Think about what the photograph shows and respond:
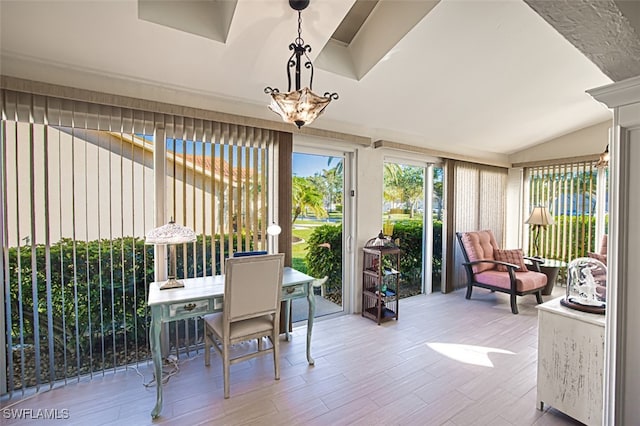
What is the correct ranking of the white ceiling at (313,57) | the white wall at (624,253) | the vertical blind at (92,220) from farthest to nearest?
1. the vertical blind at (92,220)
2. the white ceiling at (313,57)
3. the white wall at (624,253)

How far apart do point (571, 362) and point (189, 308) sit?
2.59 m

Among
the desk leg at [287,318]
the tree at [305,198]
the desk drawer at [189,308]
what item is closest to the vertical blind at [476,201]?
the tree at [305,198]

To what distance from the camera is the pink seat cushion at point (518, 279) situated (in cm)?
380

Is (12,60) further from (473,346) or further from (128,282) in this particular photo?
(473,346)

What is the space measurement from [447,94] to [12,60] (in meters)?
3.72

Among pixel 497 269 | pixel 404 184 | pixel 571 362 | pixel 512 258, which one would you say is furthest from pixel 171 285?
pixel 512 258

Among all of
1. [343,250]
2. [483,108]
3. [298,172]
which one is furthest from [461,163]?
[298,172]

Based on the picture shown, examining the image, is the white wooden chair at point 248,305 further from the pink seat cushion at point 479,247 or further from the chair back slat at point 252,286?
the pink seat cushion at point 479,247

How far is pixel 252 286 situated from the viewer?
7.18 feet

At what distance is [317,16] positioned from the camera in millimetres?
1985

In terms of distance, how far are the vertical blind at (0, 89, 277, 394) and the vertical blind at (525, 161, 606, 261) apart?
533 cm

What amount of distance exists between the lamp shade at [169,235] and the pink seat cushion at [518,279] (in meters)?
3.92

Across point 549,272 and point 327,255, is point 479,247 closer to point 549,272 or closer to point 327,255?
point 549,272

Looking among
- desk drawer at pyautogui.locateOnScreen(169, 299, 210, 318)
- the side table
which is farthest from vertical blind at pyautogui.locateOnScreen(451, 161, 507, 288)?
desk drawer at pyautogui.locateOnScreen(169, 299, 210, 318)
